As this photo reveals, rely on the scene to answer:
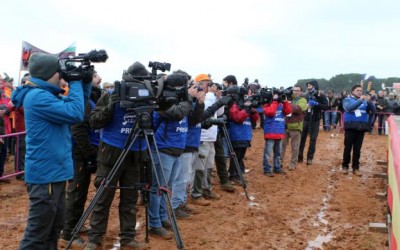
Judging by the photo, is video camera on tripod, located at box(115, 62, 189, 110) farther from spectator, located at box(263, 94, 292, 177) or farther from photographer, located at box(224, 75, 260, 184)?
spectator, located at box(263, 94, 292, 177)

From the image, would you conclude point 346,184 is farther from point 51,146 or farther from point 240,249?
point 51,146

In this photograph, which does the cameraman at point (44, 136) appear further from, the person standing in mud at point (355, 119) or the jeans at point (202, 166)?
the person standing in mud at point (355, 119)

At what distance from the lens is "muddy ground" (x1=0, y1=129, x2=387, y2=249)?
5.23 metres

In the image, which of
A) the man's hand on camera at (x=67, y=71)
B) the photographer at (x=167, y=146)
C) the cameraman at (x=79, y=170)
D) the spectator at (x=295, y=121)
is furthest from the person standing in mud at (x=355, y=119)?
→ the man's hand on camera at (x=67, y=71)

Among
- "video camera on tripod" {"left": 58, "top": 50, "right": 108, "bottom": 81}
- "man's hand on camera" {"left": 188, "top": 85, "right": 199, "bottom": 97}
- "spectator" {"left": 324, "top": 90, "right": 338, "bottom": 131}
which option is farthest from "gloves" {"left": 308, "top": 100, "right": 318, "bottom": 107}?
"spectator" {"left": 324, "top": 90, "right": 338, "bottom": 131}

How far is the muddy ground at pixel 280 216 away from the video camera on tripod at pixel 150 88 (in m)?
1.70

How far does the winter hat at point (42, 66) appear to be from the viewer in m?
3.58

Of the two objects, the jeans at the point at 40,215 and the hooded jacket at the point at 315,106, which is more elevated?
the hooded jacket at the point at 315,106

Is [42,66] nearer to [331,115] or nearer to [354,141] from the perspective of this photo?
[354,141]

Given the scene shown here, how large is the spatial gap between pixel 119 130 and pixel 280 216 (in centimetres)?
314

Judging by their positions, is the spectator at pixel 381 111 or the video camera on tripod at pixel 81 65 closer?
Answer: the video camera on tripod at pixel 81 65

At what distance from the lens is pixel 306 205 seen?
717cm

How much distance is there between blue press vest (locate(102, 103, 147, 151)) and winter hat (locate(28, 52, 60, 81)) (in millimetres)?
985

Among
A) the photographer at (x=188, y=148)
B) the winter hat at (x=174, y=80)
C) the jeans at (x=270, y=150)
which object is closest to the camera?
the winter hat at (x=174, y=80)
